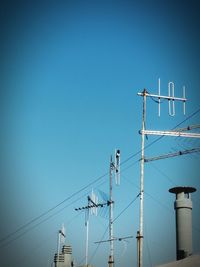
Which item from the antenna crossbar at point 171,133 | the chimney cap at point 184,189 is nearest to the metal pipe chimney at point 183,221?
the chimney cap at point 184,189

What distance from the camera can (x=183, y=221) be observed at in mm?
26297

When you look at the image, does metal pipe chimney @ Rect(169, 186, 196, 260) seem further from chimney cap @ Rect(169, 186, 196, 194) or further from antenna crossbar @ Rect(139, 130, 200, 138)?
antenna crossbar @ Rect(139, 130, 200, 138)

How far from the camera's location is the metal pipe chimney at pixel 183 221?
25769 mm

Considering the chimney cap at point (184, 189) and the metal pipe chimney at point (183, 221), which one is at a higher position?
the chimney cap at point (184, 189)

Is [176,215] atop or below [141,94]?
below

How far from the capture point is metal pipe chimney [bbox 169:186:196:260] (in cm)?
2577

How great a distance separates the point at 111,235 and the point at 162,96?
1435 centimetres

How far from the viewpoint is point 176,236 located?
86.2ft

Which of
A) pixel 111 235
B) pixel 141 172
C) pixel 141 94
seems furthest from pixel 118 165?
pixel 111 235

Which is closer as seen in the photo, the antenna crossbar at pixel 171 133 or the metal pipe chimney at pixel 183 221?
the metal pipe chimney at pixel 183 221

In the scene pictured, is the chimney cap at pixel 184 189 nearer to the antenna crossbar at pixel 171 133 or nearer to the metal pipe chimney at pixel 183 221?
the metal pipe chimney at pixel 183 221

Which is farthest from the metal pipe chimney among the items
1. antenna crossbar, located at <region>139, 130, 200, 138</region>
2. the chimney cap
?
antenna crossbar, located at <region>139, 130, 200, 138</region>

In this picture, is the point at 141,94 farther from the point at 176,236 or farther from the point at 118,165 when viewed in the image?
the point at 176,236

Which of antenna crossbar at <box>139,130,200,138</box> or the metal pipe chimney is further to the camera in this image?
antenna crossbar at <box>139,130,200,138</box>
